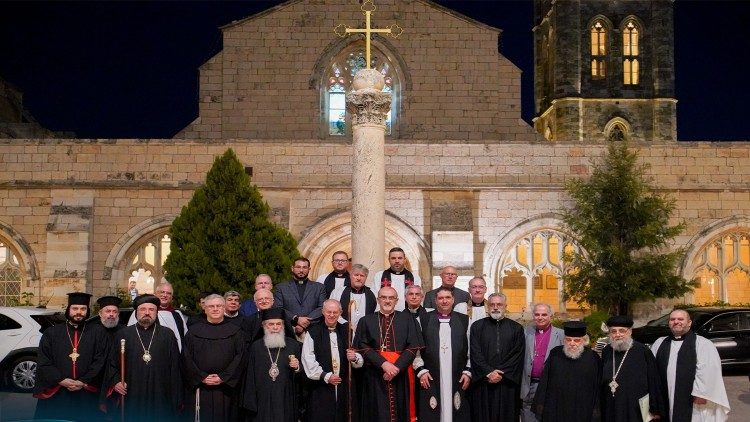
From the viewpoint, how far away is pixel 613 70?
1879 inches

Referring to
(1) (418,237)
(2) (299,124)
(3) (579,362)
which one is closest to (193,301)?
(1) (418,237)

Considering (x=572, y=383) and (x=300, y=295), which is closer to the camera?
(x=572, y=383)

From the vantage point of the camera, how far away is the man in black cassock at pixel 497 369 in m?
9.91


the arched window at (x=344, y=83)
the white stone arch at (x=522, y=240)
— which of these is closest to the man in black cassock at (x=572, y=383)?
the white stone arch at (x=522, y=240)

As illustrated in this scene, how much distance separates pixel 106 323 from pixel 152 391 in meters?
1.01

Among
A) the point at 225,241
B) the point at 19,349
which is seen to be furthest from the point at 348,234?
the point at 19,349

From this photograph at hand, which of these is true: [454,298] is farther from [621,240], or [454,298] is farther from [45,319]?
[621,240]

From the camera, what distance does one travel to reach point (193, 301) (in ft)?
65.1

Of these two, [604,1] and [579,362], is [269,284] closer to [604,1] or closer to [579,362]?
[579,362]

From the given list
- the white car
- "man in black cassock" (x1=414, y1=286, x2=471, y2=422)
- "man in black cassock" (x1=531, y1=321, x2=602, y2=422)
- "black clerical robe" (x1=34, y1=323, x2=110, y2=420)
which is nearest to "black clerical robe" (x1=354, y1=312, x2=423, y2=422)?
"man in black cassock" (x1=414, y1=286, x2=471, y2=422)

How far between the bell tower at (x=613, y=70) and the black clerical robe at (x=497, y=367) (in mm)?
37673

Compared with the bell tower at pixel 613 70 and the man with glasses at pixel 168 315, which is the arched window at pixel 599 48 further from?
the man with glasses at pixel 168 315

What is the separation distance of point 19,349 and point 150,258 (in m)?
8.68

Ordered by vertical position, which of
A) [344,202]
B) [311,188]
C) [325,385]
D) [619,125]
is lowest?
[325,385]
